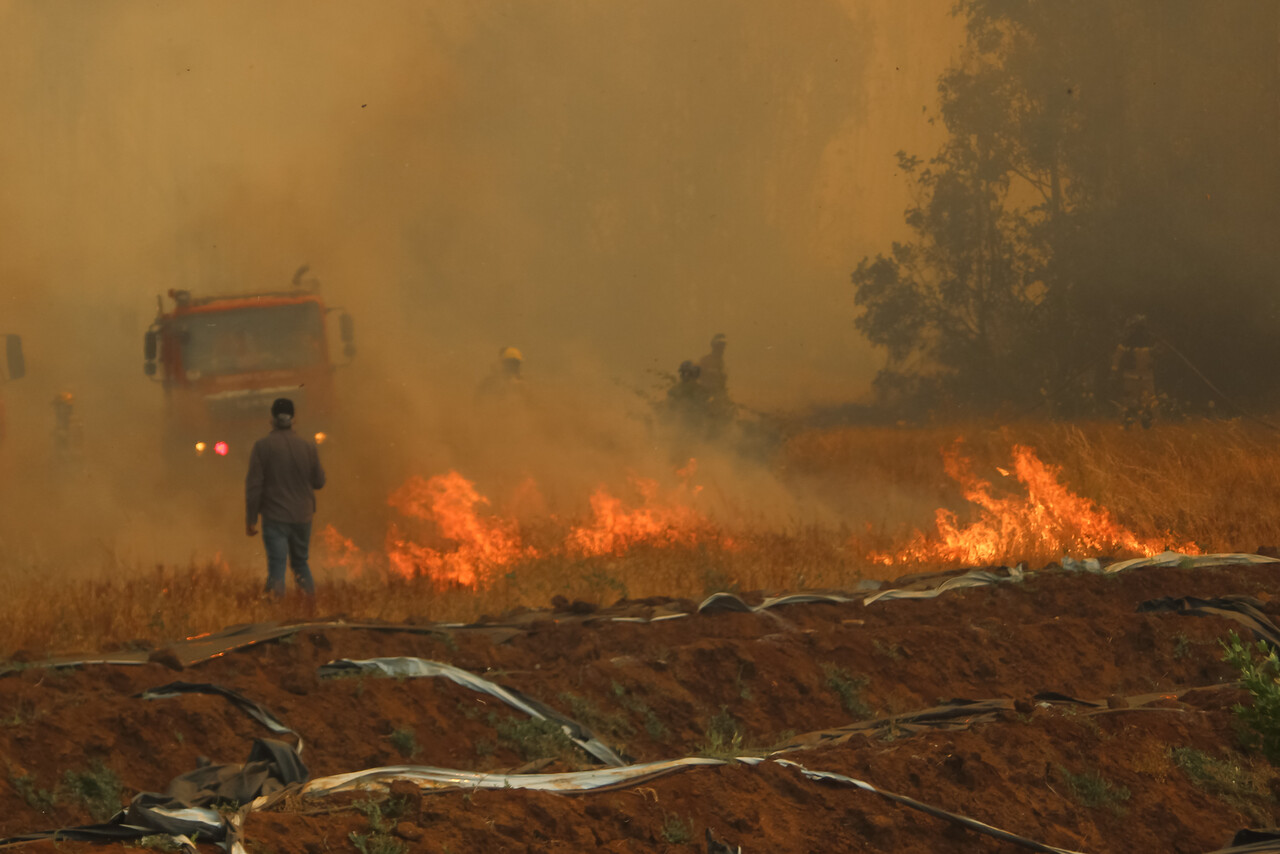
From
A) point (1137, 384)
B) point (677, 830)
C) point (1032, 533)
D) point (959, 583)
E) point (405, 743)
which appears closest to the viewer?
point (677, 830)

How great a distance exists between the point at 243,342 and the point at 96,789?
876 centimetres

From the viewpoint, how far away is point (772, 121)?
2333 centimetres

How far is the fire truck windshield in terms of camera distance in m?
13.6

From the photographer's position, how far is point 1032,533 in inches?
523

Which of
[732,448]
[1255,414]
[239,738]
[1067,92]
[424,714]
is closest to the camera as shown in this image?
[239,738]

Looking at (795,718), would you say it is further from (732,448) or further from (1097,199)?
(1097,199)

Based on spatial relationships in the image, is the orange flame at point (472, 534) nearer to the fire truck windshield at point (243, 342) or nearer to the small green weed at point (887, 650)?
the fire truck windshield at point (243, 342)

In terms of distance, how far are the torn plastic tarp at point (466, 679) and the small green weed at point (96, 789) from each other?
1.59 meters

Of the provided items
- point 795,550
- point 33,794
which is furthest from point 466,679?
point 795,550

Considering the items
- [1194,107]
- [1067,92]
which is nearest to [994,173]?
[1067,92]

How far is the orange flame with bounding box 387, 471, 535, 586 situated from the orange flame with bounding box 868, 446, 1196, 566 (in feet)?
11.8

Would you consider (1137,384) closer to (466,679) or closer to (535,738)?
(466,679)

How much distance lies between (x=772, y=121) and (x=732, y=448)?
860 cm

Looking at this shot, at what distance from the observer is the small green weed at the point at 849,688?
716 centimetres
